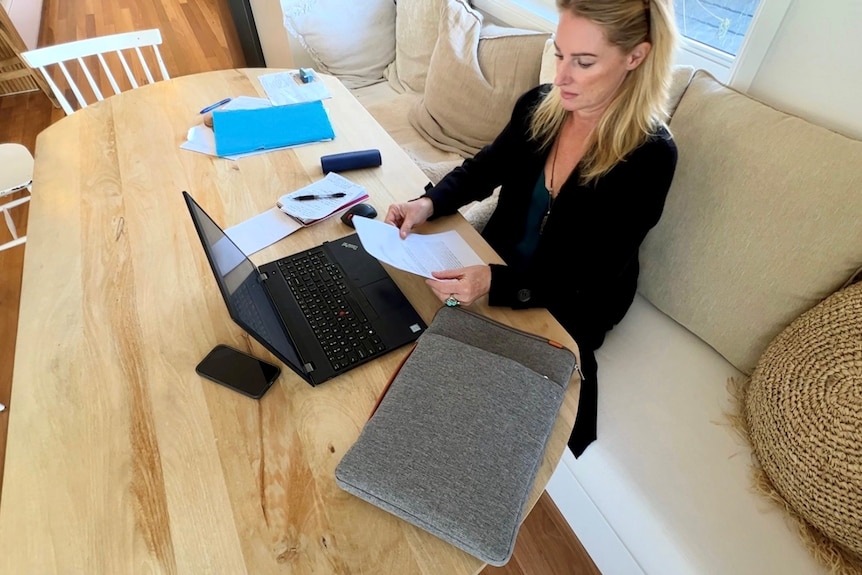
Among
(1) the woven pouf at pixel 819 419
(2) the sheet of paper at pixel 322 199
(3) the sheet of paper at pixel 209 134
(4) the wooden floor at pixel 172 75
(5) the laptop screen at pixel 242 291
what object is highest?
Result: (5) the laptop screen at pixel 242 291

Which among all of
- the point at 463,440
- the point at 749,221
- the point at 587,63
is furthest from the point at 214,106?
the point at 749,221

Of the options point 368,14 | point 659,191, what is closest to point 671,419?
point 659,191

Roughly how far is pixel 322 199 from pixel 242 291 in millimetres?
459

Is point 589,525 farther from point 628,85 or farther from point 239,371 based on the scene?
point 628,85

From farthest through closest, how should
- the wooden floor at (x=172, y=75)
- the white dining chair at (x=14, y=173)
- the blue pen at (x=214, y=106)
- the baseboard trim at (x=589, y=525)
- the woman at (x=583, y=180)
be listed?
the white dining chair at (x=14, y=173) → the blue pen at (x=214, y=106) → the wooden floor at (x=172, y=75) → the baseboard trim at (x=589, y=525) → the woman at (x=583, y=180)

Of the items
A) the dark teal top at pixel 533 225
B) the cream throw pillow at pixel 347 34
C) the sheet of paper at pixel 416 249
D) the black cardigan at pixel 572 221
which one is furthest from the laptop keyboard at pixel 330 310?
the cream throw pillow at pixel 347 34

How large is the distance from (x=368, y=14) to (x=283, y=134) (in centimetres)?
126

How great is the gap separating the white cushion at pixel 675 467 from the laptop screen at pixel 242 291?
0.76 meters

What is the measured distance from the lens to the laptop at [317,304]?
837 mm

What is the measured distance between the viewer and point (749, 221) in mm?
1112

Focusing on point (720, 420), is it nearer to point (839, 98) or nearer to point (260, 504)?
point (839, 98)

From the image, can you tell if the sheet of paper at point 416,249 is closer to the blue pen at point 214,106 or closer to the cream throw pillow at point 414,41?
the blue pen at point 214,106

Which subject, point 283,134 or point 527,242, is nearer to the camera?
point 527,242

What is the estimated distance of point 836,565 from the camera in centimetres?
89
